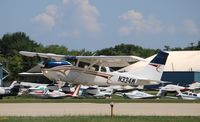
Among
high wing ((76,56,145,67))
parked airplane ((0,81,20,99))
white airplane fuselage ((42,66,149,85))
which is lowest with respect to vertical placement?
parked airplane ((0,81,20,99))

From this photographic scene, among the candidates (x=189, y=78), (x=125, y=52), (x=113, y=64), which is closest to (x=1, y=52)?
(x=125, y=52)

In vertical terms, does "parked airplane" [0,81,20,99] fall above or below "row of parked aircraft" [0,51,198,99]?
below

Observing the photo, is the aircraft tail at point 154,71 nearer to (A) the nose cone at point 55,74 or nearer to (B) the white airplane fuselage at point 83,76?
(B) the white airplane fuselage at point 83,76

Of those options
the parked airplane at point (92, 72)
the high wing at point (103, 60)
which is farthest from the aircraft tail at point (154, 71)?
the high wing at point (103, 60)

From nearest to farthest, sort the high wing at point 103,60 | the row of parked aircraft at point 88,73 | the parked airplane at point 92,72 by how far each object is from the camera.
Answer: the row of parked aircraft at point 88,73, the parked airplane at point 92,72, the high wing at point 103,60

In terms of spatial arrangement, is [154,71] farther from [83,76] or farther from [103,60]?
[83,76]

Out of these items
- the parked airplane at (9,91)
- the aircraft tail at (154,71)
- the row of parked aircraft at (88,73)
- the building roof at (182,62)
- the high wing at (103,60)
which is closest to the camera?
the parked airplane at (9,91)

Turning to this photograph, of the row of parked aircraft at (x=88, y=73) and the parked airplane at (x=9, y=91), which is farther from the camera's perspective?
the row of parked aircraft at (x=88, y=73)

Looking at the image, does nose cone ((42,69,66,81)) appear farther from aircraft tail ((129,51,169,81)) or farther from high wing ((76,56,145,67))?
aircraft tail ((129,51,169,81))

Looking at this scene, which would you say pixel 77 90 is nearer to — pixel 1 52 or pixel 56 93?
pixel 56 93

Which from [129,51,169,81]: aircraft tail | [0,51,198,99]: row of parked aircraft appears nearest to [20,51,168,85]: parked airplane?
[0,51,198,99]: row of parked aircraft

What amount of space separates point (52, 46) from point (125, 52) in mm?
32315

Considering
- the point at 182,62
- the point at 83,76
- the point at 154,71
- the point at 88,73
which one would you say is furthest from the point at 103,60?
the point at 182,62

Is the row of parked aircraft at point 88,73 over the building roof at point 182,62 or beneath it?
beneath
